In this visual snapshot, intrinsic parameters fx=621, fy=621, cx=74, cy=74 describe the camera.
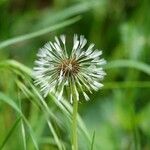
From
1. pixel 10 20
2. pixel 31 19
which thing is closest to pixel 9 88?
pixel 10 20

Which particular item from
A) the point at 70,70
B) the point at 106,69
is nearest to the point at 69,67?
the point at 70,70

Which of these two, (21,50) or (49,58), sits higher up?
(21,50)

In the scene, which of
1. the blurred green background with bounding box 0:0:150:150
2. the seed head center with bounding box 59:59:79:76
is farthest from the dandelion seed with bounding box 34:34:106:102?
the blurred green background with bounding box 0:0:150:150

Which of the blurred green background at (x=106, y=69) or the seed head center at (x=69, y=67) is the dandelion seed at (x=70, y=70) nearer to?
the seed head center at (x=69, y=67)

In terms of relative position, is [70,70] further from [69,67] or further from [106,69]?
[106,69]

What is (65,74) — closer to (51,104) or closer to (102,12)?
(51,104)

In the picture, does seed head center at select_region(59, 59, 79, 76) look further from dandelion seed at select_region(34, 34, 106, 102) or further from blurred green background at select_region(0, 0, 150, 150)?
blurred green background at select_region(0, 0, 150, 150)
